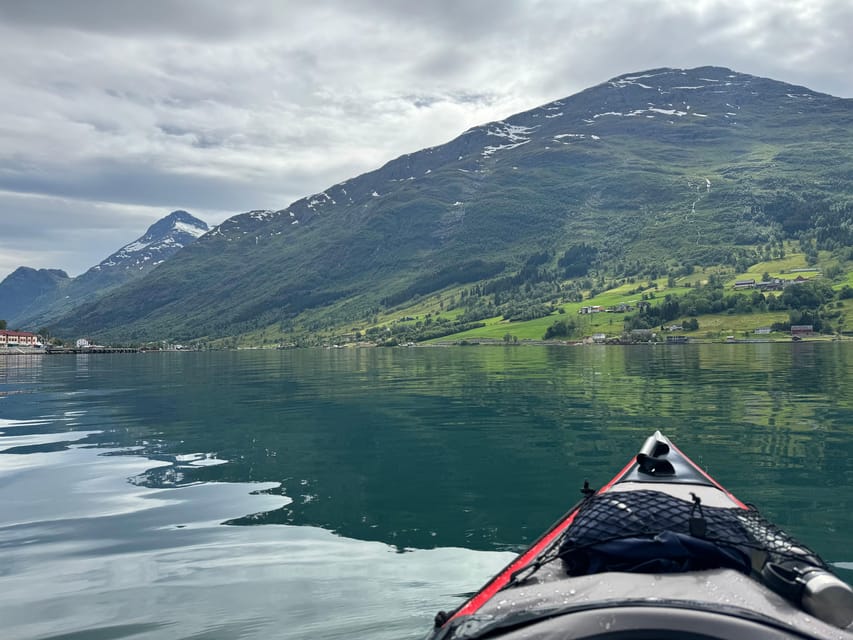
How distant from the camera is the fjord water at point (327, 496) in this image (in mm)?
10148

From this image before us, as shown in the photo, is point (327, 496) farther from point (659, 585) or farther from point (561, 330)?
point (561, 330)

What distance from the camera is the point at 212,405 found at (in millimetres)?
41938

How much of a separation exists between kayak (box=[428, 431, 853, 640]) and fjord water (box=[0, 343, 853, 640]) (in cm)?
344

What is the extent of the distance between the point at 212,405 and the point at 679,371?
47.3 metres

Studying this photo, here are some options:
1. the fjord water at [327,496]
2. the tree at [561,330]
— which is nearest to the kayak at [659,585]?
the fjord water at [327,496]

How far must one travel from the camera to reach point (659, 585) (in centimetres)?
567

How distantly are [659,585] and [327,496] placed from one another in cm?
1285

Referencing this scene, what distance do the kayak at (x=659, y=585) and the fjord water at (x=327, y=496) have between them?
3.44 m

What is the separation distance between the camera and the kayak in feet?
15.9

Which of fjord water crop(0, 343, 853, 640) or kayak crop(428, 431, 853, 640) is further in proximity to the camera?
fjord water crop(0, 343, 853, 640)

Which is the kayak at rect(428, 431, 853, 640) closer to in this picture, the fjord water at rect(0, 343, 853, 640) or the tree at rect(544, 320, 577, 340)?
the fjord water at rect(0, 343, 853, 640)

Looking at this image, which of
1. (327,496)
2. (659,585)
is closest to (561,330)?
(327,496)

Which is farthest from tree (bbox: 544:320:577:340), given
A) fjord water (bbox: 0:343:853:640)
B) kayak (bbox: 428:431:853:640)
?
kayak (bbox: 428:431:853:640)

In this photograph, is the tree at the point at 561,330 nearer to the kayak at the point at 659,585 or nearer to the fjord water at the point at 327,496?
the fjord water at the point at 327,496
